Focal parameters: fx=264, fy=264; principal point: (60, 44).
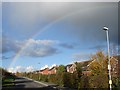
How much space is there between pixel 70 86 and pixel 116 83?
13.5 meters

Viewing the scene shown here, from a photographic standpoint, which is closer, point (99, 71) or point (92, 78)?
point (92, 78)

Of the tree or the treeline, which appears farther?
the treeline

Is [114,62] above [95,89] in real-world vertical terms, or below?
above

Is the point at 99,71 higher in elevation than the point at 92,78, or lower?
higher

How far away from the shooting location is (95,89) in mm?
27219

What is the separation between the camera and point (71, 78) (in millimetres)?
37719

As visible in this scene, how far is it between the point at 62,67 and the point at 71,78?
44595 millimetres

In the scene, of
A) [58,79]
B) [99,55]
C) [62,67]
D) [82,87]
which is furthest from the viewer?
[62,67]

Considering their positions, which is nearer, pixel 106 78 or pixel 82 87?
pixel 106 78

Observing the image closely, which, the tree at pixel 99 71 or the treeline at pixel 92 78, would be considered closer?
the tree at pixel 99 71

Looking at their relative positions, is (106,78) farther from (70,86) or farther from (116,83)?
(70,86)

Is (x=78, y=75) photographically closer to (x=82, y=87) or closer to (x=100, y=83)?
(x=82, y=87)

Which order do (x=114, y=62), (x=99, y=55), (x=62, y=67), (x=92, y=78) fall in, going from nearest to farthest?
(x=92, y=78) → (x=114, y=62) → (x=99, y=55) → (x=62, y=67)

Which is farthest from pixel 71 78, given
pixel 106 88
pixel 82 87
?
pixel 106 88
